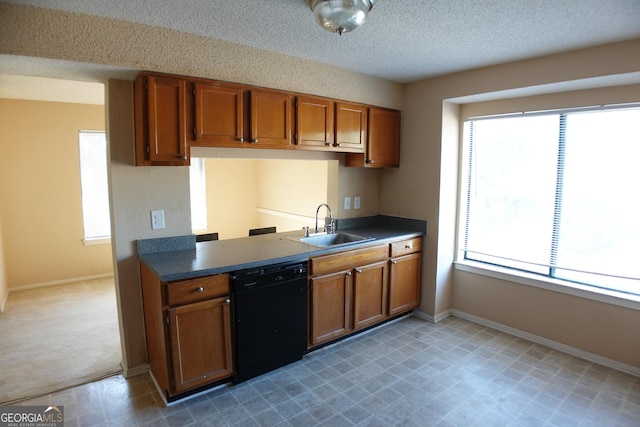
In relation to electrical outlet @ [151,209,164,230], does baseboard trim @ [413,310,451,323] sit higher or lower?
lower

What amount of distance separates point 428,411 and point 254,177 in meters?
4.68

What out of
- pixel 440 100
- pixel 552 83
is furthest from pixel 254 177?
pixel 552 83

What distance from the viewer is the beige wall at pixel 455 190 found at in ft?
8.86

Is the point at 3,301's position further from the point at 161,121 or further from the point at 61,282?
the point at 161,121

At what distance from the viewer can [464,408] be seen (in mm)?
2318

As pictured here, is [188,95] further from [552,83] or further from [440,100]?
[552,83]

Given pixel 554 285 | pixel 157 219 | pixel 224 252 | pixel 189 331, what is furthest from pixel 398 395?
pixel 157 219

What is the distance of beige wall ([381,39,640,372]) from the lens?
8.86 ft

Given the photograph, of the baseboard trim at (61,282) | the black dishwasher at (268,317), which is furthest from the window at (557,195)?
the baseboard trim at (61,282)

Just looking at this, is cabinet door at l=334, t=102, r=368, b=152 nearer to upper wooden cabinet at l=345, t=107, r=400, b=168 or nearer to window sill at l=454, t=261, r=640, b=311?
upper wooden cabinet at l=345, t=107, r=400, b=168

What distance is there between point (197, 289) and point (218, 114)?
1212 mm

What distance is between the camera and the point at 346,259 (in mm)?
3041

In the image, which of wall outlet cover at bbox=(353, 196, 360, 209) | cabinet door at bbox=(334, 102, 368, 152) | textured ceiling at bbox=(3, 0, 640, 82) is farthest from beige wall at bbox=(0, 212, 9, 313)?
cabinet door at bbox=(334, 102, 368, 152)

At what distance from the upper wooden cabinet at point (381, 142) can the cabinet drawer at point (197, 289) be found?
5.99ft
